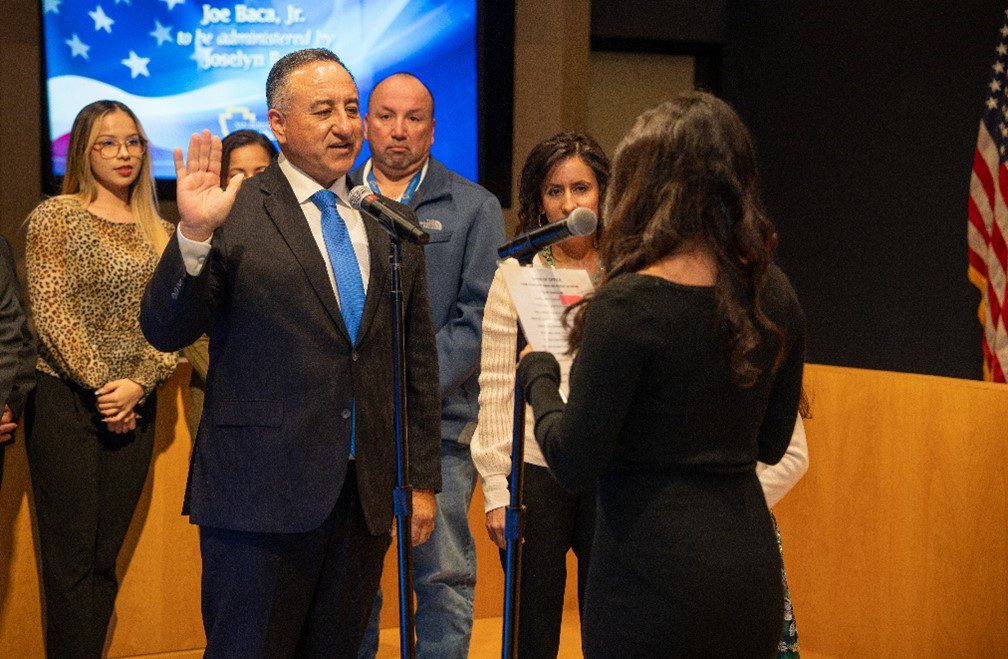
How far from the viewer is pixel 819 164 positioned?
710cm

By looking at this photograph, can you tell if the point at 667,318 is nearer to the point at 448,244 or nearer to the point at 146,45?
the point at 448,244

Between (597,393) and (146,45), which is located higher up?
(146,45)

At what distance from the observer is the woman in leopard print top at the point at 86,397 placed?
11.6 feet

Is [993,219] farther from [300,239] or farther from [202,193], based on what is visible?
[202,193]

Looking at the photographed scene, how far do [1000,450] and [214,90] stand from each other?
3735 millimetres

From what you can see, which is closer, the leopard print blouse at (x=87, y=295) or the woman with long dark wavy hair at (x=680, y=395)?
the woman with long dark wavy hair at (x=680, y=395)

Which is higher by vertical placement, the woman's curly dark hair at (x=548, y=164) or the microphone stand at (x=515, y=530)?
the woman's curly dark hair at (x=548, y=164)

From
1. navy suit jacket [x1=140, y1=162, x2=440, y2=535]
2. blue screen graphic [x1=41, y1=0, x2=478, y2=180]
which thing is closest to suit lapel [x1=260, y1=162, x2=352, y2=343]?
navy suit jacket [x1=140, y1=162, x2=440, y2=535]

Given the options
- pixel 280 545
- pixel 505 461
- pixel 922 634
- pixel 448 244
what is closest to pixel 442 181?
pixel 448 244

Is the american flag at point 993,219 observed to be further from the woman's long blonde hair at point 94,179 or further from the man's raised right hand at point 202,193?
the man's raised right hand at point 202,193

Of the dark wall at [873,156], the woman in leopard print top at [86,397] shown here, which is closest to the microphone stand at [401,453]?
the woman in leopard print top at [86,397]

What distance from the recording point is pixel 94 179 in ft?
12.3

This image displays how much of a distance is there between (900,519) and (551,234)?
249 cm

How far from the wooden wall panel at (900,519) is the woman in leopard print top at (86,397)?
7.46ft
